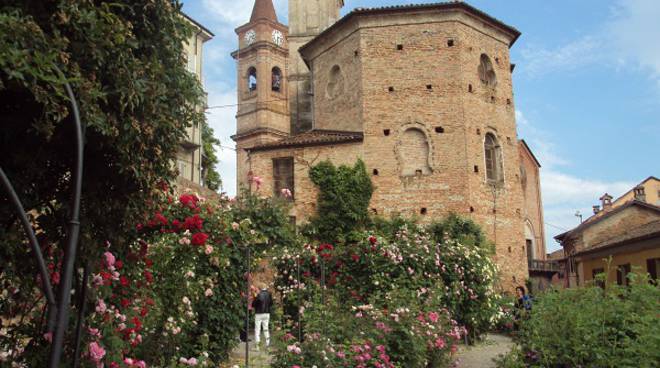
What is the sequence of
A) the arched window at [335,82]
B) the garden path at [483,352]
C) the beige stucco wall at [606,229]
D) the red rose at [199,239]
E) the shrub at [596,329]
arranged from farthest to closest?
the beige stucco wall at [606,229]
the arched window at [335,82]
the garden path at [483,352]
the red rose at [199,239]
the shrub at [596,329]

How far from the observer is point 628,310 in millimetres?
6086

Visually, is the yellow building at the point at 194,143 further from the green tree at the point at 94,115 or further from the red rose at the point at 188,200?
the green tree at the point at 94,115

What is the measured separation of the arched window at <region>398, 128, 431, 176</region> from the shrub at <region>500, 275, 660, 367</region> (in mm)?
14265

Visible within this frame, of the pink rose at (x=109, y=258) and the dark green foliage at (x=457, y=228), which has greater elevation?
the dark green foliage at (x=457, y=228)

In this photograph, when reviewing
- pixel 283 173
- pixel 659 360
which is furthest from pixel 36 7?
pixel 283 173

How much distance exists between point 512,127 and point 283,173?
31.5 ft

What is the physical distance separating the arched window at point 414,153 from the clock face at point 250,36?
2423 cm

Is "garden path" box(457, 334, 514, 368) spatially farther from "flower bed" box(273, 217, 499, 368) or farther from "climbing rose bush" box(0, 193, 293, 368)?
"climbing rose bush" box(0, 193, 293, 368)

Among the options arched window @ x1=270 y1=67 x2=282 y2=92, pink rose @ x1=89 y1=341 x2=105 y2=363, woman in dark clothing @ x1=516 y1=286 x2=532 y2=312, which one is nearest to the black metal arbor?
pink rose @ x1=89 y1=341 x2=105 y2=363

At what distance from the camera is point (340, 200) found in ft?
67.3

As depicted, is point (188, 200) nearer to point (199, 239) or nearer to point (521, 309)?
Answer: point (199, 239)

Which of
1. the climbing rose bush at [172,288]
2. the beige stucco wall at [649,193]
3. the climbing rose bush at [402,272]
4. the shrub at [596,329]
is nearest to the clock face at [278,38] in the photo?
the beige stucco wall at [649,193]

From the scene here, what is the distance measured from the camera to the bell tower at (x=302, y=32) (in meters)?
32.9

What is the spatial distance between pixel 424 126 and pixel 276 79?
22717mm
